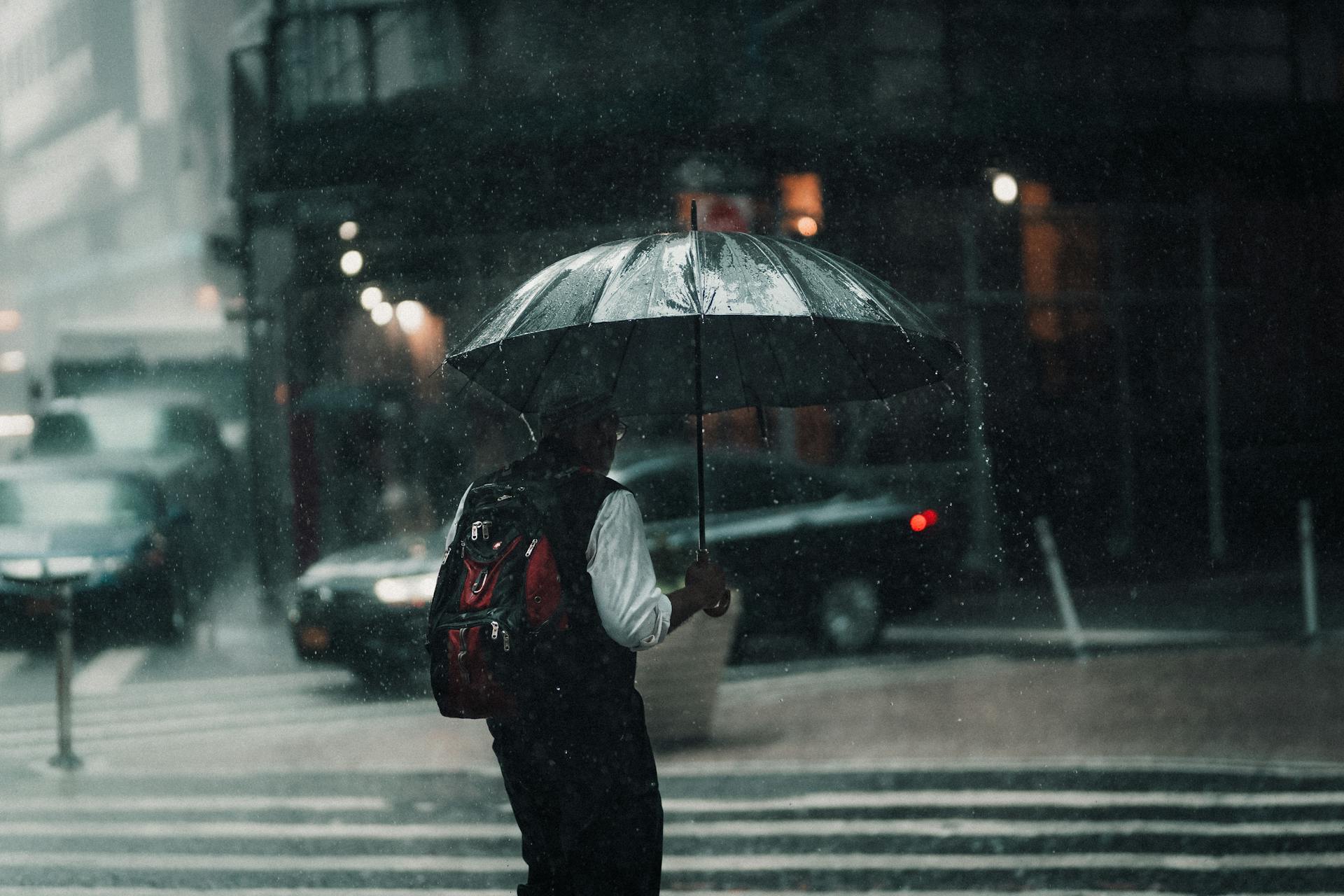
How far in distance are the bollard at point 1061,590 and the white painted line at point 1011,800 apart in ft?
10.0

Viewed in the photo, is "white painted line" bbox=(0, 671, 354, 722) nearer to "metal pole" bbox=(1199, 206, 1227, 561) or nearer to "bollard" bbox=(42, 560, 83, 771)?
"bollard" bbox=(42, 560, 83, 771)

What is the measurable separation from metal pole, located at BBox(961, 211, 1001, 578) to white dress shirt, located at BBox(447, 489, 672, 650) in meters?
6.91

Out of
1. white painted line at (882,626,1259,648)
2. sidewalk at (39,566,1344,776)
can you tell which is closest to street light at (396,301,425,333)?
sidewalk at (39,566,1344,776)

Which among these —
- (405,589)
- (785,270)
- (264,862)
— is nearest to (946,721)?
(405,589)

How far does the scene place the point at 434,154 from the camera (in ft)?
27.6

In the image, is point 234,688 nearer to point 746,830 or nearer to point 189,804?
point 189,804

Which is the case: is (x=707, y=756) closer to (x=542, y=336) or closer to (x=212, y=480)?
(x=212, y=480)

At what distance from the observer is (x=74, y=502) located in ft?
25.3

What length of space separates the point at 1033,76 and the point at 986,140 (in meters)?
0.64

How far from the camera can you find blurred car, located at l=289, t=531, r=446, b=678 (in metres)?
7.95

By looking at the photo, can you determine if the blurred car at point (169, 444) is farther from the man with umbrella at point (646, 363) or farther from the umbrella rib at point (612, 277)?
the umbrella rib at point (612, 277)

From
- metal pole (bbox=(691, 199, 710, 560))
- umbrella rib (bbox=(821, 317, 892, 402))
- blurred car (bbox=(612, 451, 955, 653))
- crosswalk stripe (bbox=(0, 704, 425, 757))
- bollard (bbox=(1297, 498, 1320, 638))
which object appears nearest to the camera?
metal pole (bbox=(691, 199, 710, 560))

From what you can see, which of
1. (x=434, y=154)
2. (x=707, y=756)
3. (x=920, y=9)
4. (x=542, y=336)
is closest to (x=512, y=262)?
(x=434, y=154)

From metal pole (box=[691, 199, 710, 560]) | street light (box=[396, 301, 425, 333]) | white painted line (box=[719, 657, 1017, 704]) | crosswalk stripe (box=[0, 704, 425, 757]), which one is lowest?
white painted line (box=[719, 657, 1017, 704])
